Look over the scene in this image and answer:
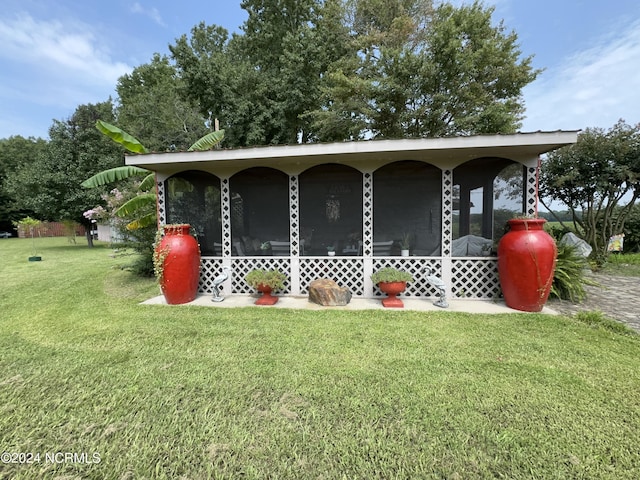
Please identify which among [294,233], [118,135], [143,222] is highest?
[118,135]

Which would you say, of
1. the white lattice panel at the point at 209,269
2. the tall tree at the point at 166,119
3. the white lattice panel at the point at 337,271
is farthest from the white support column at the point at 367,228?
the tall tree at the point at 166,119

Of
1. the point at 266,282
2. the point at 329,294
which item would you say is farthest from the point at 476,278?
the point at 266,282

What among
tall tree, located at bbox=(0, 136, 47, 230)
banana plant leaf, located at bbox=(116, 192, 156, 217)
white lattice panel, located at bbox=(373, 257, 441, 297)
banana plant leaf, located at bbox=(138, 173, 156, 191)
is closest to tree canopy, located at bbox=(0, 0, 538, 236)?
banana plant leaf, located at bbox=(138, 173, 156, 191)

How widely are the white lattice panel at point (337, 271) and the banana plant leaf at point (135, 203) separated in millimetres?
4227

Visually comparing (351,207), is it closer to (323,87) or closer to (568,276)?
(568,276)

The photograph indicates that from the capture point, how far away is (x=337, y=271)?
17.8ft

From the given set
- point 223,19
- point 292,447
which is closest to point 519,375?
point 292,447

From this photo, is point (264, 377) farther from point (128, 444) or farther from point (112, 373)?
point (112, 373)

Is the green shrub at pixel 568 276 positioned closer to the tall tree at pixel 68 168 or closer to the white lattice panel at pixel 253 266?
the white lattice panel at pixel 253 266

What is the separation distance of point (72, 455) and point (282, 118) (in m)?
14.8

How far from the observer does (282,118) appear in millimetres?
14477

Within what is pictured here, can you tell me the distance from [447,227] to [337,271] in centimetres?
214

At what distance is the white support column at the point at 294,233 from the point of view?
5410mm

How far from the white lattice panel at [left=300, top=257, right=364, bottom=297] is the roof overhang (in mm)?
1762
